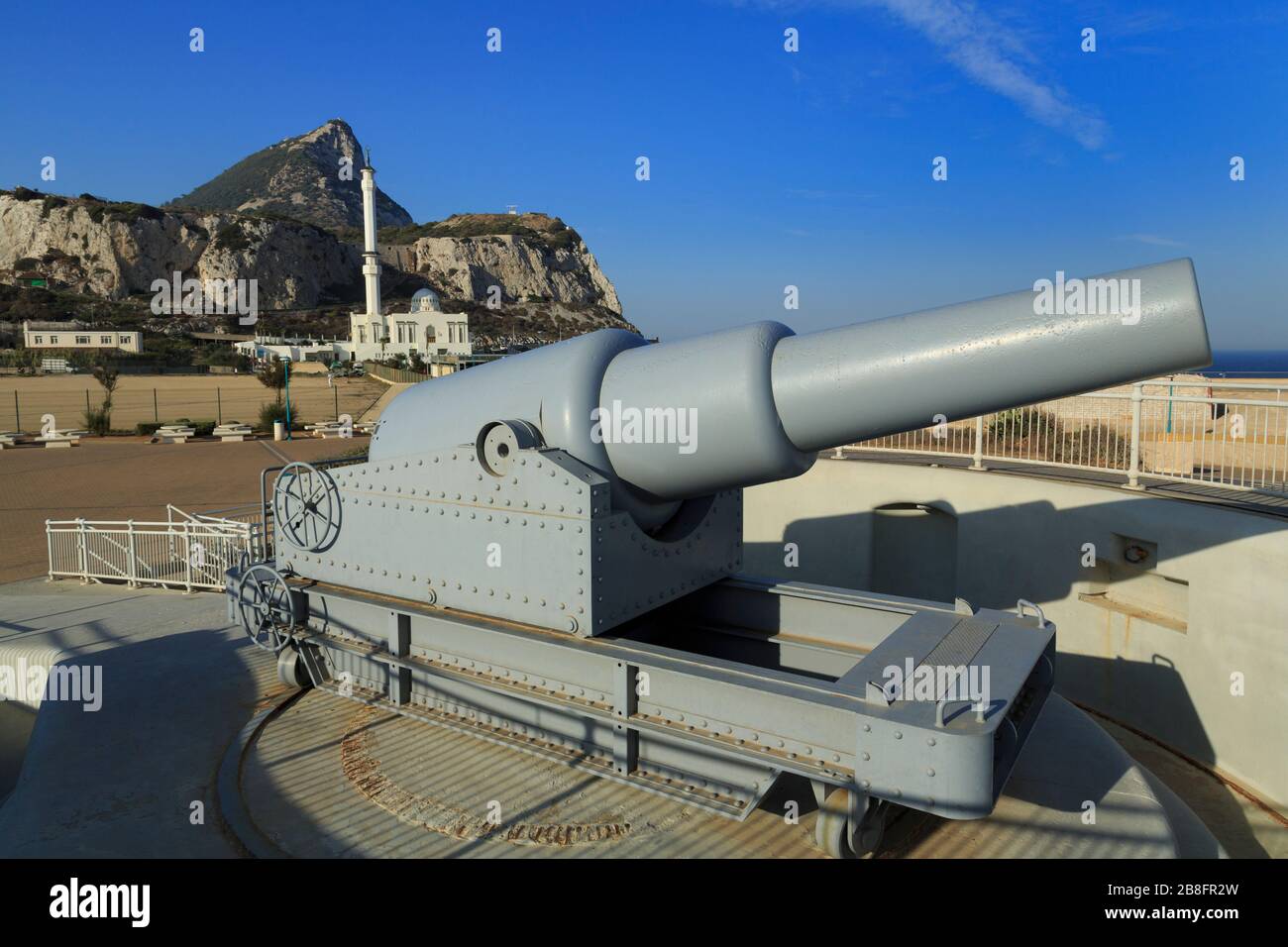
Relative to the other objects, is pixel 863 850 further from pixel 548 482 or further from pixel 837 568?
pixel 837 568

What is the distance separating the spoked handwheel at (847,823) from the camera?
3.48 metres

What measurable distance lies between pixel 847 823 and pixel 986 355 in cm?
198

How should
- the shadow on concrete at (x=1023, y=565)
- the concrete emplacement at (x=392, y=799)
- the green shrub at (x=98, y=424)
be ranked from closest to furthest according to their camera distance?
the concrete emplacement at (x=392, y=799)
the shadow on concrete at (x=1023, y=565)
the green shrub at (x=98, y=424)

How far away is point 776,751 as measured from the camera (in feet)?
11.6

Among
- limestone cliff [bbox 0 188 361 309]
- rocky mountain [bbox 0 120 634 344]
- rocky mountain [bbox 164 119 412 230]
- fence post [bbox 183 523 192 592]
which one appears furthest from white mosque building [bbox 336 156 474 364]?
rocky mountain [bbox 164 119 412 230]

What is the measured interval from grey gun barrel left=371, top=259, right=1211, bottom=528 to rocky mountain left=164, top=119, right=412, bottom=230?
493 feet

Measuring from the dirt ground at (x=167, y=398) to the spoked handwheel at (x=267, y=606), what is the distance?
31000 millimetres

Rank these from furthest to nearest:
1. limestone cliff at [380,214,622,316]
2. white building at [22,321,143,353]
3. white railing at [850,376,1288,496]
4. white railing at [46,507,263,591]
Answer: limestone cliff at [380,214,622,316] → white building at [22,321,143,353] → white railing at [46,507,263,591] → white railing at [850,376,1288,496]

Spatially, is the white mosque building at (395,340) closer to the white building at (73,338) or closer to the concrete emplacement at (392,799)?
the white building at (73,338)

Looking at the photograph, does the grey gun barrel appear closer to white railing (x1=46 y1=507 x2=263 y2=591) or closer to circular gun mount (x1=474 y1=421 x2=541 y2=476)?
circular gun mount (x1=474 y1=421 x2=541 y2=476)

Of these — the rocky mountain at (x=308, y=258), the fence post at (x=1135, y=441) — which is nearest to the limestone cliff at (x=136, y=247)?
the rocky mountain at (x=308, y=258)

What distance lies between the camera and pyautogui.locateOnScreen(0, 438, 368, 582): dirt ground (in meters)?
14.7

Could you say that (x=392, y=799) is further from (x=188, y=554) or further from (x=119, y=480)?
(x=119, y=480)
